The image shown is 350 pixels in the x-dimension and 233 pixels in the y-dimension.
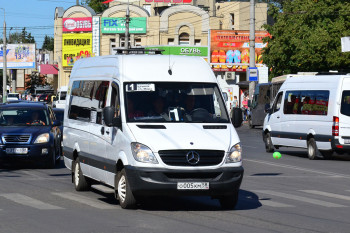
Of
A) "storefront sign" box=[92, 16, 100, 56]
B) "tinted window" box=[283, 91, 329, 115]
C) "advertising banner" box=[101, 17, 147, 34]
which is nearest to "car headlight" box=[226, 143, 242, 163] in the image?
"tinted window" box=[283, 91, 329, 115]

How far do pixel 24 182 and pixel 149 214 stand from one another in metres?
5.78

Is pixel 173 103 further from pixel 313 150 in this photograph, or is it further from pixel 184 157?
pixel 313 150

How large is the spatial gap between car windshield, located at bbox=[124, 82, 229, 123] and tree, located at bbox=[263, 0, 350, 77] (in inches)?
1452

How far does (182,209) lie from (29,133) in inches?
360

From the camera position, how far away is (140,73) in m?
12.8

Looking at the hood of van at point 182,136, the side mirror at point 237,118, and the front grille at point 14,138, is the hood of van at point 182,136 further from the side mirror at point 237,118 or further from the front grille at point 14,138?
the front grille at point 14,138

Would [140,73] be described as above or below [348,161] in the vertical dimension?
above

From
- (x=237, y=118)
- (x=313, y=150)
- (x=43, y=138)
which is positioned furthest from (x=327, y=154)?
(x=237, y=118)

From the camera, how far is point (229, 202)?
12242 millimetres

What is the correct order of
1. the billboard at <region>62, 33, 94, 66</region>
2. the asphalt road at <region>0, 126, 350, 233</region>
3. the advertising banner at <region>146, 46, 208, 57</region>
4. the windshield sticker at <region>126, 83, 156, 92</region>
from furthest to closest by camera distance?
the billboard at <region>62, 33, 94, 66</region>
the advertising banner at <region>146, 46, 208, 57</region>
the windshield sticker at <region>126, 83, 156, 92</region>
the asphalt road at <region>0, 126, 350, 233</region>

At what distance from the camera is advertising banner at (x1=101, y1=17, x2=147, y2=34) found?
8156cm

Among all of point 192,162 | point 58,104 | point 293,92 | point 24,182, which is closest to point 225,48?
point 58,104

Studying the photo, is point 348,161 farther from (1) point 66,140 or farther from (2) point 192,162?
(2) point 192,162

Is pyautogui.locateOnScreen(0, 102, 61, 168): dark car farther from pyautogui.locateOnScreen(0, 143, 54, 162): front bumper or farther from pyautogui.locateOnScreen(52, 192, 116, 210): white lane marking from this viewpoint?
pyautogui.locateOnScreen(52, 192, 116, 210): white lane marking
